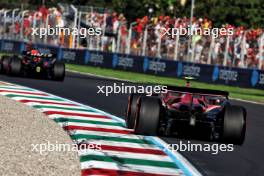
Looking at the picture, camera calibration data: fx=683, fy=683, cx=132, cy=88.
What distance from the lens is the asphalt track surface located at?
9602mm

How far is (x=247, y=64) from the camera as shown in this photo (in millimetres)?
27844

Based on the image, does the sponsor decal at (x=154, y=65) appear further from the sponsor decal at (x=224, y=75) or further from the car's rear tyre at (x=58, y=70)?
the car's rear tyre at (x=58, y=70)

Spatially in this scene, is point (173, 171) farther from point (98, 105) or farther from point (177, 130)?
point (98, 105)

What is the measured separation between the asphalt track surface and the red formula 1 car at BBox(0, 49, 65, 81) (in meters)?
0.28

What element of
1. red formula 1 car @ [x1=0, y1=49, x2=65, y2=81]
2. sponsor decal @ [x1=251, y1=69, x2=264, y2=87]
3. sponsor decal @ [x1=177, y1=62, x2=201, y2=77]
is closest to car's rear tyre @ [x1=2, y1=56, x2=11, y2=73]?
red formula 1 car @ [x1=0, y1=49, x2=65, y2=81]

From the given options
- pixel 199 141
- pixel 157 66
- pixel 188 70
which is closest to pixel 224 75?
pixel 188 70

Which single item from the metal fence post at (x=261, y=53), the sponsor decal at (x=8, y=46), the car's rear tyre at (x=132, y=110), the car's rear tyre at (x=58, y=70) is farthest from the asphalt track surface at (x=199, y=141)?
the sponsor decal at (x=8, y=46)

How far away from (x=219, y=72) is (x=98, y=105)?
12845 millimetres

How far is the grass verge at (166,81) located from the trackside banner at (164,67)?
338 mm

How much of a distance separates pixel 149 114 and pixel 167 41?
20463mm

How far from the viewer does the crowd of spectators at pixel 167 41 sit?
90.3 feet

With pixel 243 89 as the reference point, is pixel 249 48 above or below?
above

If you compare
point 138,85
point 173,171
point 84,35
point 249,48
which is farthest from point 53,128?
point 84,35

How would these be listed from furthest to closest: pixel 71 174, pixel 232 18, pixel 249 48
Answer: pixel 232 18
pixel 249 48
pixel 71 174
